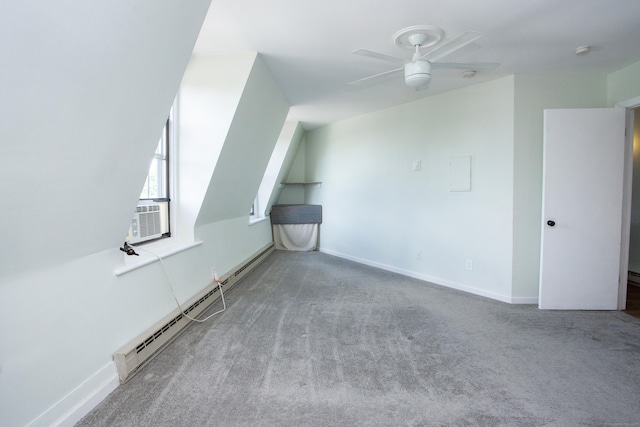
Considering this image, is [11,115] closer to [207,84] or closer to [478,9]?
[207,84]

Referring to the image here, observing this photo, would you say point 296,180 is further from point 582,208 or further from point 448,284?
point 582,208

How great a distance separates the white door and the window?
3.56 meters

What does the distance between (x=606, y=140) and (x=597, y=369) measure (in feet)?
7.05

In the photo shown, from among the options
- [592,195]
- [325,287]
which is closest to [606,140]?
[592,195]

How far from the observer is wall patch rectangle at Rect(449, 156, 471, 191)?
356cm

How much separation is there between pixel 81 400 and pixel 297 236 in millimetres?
4566

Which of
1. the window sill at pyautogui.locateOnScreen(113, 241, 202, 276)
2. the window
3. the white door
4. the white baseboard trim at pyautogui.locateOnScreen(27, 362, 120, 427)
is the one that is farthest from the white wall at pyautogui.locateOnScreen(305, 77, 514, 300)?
the white baseboard trim at pyautogui.locateOnScreen(27, 362, 120, 427)

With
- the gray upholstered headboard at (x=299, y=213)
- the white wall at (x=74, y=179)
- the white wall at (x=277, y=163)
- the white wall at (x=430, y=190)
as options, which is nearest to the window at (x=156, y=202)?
the white wall at (x=74, y=179)

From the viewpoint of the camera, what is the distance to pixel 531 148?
3.17 meters

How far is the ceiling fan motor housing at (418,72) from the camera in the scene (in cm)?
219

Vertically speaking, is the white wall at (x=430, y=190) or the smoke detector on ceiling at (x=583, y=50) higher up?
the smoke detector on ceiling at (x=583, y=50)

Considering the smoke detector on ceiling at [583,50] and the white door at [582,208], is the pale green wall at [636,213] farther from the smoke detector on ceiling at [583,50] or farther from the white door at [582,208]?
the smoke detector on ceiling at [583,50]

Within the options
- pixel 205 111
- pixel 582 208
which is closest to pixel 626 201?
pixel 582 208

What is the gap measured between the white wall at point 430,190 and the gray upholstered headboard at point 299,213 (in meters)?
0.37
